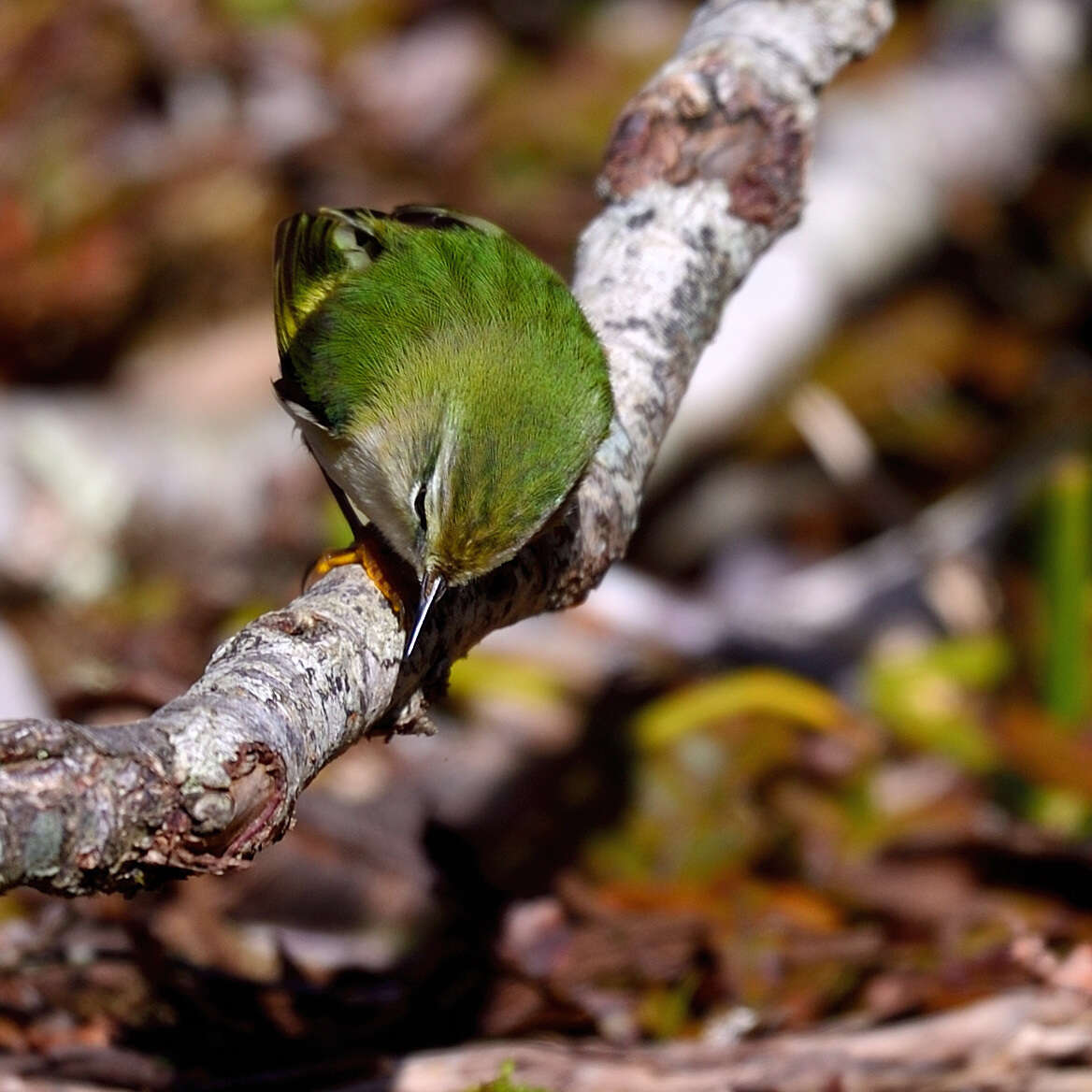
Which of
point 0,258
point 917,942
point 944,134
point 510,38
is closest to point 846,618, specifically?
point 917,942

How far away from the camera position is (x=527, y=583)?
97.1 inches

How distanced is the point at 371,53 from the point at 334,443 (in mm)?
5778

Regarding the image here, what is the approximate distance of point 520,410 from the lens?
8.43ft

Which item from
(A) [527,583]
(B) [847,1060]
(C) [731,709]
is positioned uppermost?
(A) [527,583]

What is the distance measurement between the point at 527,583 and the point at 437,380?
459 millimetres

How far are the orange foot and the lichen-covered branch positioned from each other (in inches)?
1.1

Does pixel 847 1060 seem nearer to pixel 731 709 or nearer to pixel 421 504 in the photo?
pixel 421 504

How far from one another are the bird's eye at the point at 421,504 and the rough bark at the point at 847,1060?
3.18ft

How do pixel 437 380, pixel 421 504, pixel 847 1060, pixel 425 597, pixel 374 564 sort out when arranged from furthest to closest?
1. pixel 847 1060
2. pixel 437 380
3. pixel 421 504
4. pixel 374 564
5. pixel 425 597

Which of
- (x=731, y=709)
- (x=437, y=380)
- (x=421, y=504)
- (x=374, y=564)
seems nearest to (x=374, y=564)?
(x=374, y=564)

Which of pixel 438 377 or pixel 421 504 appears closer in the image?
pixel 421 504

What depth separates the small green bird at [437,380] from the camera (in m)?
2.46

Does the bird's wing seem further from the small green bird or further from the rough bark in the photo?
the rough bark

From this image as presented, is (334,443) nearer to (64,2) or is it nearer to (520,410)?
(520,410)
